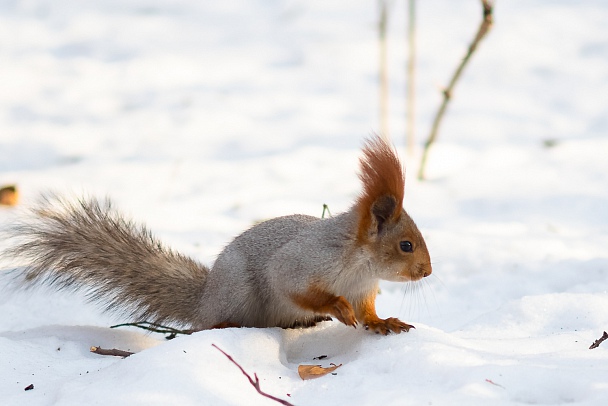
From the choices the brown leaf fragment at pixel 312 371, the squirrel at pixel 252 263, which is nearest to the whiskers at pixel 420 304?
the squirrel at pixel 252 263

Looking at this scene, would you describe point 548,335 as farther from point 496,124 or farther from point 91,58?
point 91,58

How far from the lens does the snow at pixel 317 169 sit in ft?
5.99

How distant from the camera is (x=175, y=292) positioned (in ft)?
8.34

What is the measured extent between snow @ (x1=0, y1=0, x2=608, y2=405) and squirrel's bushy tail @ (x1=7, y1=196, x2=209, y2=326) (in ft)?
0.37

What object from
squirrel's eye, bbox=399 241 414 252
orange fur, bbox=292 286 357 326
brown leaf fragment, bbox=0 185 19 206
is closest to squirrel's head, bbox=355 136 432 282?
squirrel's eye, bbox=399 241 414 252

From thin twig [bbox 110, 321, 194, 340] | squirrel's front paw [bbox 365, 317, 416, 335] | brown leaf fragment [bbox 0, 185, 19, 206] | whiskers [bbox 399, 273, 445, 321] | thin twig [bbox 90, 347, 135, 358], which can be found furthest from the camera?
brown leaf fragment [bbox 0, 185, 19, 206]

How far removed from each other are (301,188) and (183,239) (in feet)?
2.75

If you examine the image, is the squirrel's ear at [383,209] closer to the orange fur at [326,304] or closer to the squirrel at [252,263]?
the squirrel at [252,263]

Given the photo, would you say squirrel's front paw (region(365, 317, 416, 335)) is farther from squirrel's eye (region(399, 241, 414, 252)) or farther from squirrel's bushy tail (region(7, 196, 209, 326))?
squirrel's bushy tail (region(7, 196, 209, 326))

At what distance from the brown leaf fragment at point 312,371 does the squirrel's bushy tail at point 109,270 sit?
67cm

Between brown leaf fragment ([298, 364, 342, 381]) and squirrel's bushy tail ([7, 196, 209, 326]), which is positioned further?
squirrel's bushy tail ([7, 196, 209, 326])

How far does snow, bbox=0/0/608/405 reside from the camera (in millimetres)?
1827

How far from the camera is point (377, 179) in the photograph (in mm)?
2189

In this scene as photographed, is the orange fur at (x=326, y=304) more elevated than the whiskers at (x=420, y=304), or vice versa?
the orange fur at (x=326, y=304)
